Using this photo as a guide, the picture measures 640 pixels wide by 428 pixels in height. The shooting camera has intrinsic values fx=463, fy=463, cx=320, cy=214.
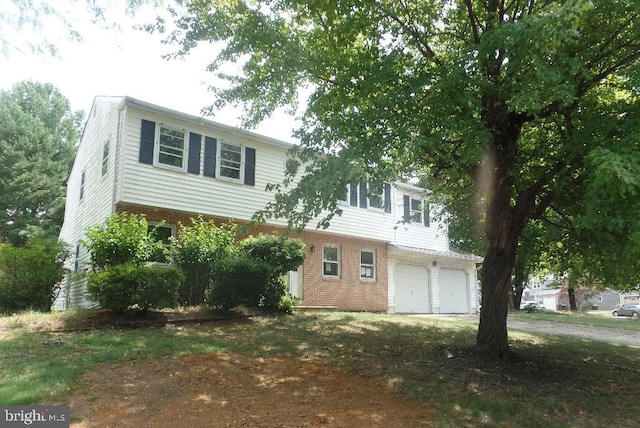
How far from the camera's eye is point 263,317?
11461 mm

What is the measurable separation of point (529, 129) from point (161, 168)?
32.1ft

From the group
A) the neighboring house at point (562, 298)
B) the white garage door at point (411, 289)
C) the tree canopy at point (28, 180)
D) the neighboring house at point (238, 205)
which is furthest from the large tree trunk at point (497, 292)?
the neighboring house at point (562, 298)

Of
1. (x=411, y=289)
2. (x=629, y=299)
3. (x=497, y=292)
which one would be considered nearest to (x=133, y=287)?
(x=497, y=292)

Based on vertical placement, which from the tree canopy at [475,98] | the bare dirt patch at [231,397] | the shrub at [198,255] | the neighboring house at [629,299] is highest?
the tree canopy at [475,98]

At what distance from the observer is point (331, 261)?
17.3m

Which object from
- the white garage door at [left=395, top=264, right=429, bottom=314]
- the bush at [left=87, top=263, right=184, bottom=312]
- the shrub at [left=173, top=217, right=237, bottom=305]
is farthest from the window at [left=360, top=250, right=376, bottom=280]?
the bush at [left=87, top=263, right=184, bottom=312]

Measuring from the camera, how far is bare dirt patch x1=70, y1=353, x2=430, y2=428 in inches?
190

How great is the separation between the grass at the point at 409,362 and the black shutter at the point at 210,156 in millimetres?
5404

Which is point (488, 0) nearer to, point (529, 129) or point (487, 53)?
point (487, 53)

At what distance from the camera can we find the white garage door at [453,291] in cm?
2123

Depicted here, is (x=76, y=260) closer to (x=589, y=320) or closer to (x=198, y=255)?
(x=198, y=255)

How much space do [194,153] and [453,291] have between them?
13.8 metres

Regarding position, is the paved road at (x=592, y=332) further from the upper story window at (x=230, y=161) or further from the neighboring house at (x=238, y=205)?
the upper story window at (x=230, y=161)

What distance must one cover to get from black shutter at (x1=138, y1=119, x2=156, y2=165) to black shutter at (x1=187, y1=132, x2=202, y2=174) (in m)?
1.15
